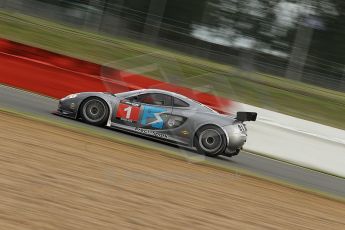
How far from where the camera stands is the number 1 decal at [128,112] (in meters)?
10.3

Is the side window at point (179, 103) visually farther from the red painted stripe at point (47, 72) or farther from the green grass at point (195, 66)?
the red painted stripe at point (47, 72)

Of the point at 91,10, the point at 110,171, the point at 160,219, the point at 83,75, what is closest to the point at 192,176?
the point at 110,171

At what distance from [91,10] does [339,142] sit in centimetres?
1115

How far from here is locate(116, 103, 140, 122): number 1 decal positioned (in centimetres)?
1028

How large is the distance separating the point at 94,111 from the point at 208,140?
6.78 feet

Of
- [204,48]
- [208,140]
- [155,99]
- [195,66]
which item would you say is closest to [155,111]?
[155,99]

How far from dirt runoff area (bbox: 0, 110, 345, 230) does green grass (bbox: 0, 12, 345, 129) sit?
4.73 m

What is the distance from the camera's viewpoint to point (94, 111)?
1050 cm

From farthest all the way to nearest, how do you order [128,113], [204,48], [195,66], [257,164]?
1. [204,48]
2. [195,66]
3. [257,164]
4. [128,113]

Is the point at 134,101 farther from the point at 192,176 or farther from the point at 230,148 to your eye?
the point at 192,176

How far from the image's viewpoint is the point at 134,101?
1034cm

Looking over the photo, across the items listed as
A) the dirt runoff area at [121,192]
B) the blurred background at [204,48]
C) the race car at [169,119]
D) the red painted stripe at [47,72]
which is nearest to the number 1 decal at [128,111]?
the race car at [169,119]

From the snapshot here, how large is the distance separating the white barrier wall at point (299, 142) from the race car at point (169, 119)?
6.81 feet

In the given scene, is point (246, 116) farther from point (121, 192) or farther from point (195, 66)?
point (195, 66)
